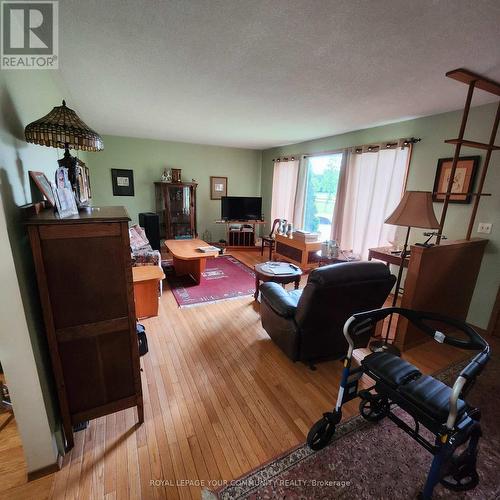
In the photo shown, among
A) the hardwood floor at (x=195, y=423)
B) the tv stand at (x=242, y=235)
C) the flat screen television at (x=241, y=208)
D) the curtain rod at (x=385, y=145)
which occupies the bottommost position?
the hardwood floor at (x=195, y=423)

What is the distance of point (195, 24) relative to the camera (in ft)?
4.71

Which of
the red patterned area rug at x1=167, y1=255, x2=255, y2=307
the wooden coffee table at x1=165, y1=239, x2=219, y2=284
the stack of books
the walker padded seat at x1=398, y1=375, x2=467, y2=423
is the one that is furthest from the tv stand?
the walker padded seat at x1=398, y1=375, x2=467, y2=423

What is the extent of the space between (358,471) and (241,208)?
5049mm

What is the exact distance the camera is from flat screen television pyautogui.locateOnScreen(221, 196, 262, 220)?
571 cm

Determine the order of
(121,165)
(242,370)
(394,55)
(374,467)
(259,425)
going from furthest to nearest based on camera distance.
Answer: (121,165)
(242,370)
(394,55)
(259,425)
(374,467)

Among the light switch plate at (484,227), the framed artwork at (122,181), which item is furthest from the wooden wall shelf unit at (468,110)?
the framed artwork at (122,181)

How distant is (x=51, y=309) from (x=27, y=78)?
1.31 metres

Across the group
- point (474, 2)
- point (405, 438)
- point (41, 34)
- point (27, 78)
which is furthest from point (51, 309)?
point (474, 2)

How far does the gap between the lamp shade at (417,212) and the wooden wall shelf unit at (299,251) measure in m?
2.01

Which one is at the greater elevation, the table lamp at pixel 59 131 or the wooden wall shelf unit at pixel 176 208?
the table lamp at pixel 59 131

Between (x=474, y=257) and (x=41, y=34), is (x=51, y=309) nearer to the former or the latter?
(x=41, y=34)

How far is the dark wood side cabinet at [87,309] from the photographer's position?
112cm

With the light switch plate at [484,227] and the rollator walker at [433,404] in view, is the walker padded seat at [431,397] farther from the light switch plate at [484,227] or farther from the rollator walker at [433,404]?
the light switch plate at [484,227]

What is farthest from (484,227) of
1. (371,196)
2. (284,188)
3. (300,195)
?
(284,188)
